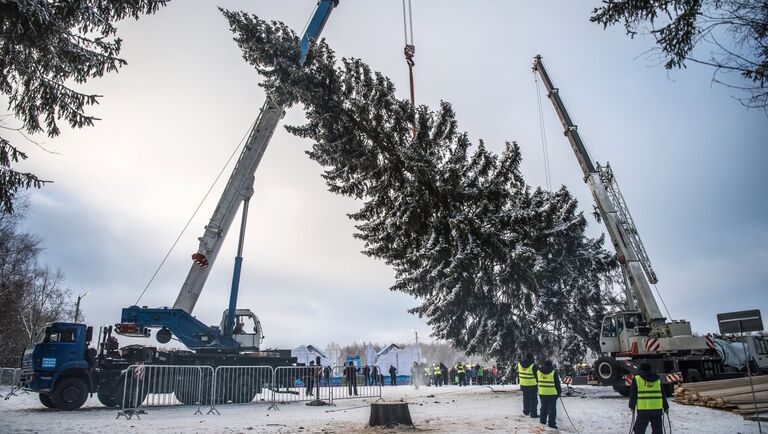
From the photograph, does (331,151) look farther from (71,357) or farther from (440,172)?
(71,357)

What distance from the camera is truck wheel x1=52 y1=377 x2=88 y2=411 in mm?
14859

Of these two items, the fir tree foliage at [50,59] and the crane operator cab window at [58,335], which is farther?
the crane operator cab window at [58,335]

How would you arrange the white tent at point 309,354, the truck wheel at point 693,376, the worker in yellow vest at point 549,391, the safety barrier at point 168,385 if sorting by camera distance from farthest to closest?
the white tent at point 309,354
the truck wheel at point 693,376
the safety barrier at point 168,385
the worker in yellow vest at point 549,391

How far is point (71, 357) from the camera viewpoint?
50.1 ft

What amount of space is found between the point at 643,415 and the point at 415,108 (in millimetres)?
10676

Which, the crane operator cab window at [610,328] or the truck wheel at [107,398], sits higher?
the crane operator cab window at [610,328]

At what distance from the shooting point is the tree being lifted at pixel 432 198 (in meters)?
14.0

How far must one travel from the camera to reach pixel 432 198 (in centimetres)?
1559

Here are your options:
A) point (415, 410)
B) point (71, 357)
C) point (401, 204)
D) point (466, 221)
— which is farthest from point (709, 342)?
point (71, 357)

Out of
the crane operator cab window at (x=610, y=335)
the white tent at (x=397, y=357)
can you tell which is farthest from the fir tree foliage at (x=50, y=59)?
the white tent at (x=397, y=357)

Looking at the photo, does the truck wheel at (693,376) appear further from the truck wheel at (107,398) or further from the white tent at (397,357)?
the white tent at (397,357)

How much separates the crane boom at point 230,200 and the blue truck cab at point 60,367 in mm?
3358

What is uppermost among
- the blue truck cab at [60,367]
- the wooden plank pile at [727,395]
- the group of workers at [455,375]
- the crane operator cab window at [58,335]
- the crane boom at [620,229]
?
the crane boom at [620,229]

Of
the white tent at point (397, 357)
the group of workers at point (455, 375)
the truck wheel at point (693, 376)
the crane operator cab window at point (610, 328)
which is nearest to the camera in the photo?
the truck wheel at point (693, 376)
